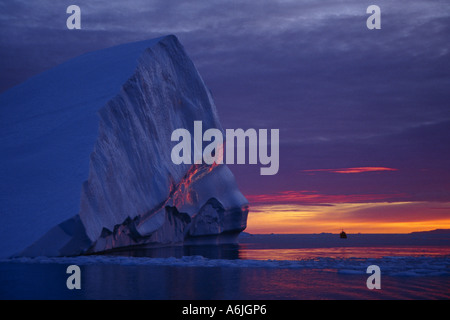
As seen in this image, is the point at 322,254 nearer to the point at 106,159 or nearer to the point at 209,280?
the point at 106,159

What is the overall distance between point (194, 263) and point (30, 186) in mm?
5314

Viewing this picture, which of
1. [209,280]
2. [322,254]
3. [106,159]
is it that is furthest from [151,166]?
[209,280]

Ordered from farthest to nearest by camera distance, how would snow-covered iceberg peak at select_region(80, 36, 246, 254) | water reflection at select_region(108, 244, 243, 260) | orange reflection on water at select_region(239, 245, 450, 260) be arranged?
orange reflection on water at select_region(239, 245, 450, 260), water reflection at select_region(108, 244, 243, 260), snow-covered iceberg peak at select_region(80, 36, 246, 254)

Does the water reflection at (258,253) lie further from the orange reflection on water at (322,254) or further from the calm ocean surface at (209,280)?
the calm ocean surface at (209,280)

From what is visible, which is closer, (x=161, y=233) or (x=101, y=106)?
(x=101, y=106)

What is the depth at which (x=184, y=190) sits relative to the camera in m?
22.0

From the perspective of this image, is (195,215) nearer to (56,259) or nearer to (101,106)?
(101,106)

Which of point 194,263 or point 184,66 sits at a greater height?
point 184,66

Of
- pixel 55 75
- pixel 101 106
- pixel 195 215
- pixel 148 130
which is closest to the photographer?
pixel 101 106

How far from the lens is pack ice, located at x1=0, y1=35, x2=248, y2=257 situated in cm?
1283

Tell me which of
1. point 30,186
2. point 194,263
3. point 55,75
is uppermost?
point 55,75

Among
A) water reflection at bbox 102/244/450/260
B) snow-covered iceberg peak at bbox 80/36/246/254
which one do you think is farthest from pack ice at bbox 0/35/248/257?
water reflection at bbox 102/244/450/260

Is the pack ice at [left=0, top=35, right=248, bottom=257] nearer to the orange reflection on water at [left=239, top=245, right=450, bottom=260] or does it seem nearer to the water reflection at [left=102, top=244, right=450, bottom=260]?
the water reflection at [left=102, top=244, right=450, bottom=260]
